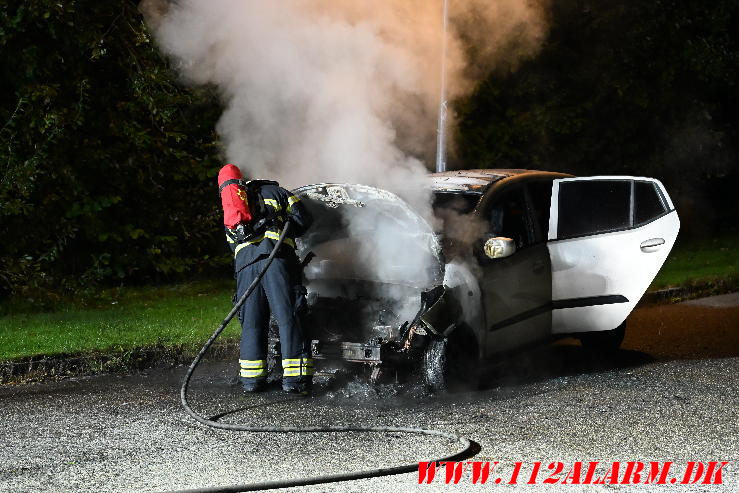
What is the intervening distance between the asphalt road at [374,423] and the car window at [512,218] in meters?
0.97

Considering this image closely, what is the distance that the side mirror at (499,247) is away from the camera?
7855mm

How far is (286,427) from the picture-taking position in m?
6.77

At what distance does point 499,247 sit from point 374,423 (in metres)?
1.66

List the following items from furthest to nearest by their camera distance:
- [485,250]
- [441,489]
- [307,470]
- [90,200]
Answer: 1. [90,200]
2. [485,250]
3. [307,470]
4. [441,489]

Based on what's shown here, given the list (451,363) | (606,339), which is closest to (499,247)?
(451,363)

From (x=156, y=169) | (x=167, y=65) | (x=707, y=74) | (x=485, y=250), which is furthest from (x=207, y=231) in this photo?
(x=707, y=74)

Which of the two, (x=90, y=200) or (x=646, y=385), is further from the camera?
(x=90, y=200)

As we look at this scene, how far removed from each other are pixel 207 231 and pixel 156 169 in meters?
1.28

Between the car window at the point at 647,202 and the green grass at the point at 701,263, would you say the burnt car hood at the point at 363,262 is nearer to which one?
the car window at the point at 647,202

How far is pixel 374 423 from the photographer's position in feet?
22.9

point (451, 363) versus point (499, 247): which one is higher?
point (499, 247)

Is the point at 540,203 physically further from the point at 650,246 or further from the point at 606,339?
the point at 606,339

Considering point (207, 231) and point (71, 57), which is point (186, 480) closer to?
point (71, 57)

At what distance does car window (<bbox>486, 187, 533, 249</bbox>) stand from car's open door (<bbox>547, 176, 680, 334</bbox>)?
226 mm
